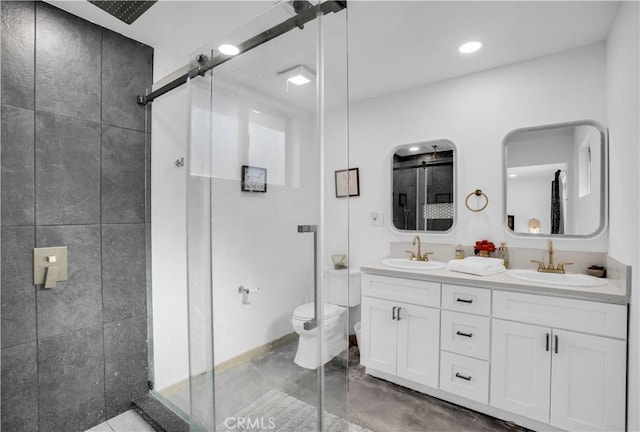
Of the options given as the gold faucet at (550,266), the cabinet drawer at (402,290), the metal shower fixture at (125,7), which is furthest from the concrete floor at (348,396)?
the metal shower fixture at (125,7)

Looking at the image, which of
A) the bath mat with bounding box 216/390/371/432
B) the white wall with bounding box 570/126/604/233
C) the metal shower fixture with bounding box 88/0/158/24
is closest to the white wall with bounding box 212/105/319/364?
the bath mat with bounding box 216/390/371/432

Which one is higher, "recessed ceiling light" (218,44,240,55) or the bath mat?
"recessed ceiling light" (218,44,240,55)

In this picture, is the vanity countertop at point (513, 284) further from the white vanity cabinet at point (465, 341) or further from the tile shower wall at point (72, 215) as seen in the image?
the tile shower wall at point (72, 215)

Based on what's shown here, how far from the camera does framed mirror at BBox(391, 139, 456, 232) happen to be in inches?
98.3

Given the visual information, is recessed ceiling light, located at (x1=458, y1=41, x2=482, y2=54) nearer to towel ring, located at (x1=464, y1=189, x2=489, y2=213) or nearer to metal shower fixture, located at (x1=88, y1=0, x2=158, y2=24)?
towel ring, located at (x1=464, y1=189, x2=489, y2=213)

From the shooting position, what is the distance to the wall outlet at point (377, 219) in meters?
2.81

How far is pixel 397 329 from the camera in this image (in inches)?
84.7

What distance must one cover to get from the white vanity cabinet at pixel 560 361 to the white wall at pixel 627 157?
7cm

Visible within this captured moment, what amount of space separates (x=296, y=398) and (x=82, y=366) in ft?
4.18

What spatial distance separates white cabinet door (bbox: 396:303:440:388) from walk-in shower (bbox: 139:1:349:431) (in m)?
0.94

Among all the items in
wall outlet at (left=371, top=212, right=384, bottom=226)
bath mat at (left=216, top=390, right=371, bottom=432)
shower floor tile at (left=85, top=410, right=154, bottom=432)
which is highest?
wall outlet at (left=371, top=212, right=384, bottom=226)

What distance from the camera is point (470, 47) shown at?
199cm

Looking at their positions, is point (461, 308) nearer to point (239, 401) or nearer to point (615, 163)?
point (615, 163)

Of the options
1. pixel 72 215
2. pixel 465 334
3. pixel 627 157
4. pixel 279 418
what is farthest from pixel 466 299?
pixel 72 215
